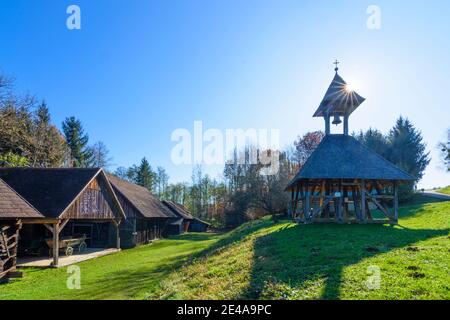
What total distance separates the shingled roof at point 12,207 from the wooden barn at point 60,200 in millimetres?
2880

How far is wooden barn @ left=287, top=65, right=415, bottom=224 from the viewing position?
1577 centimetres

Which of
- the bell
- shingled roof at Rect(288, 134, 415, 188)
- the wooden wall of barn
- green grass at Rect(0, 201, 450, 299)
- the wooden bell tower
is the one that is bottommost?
green grass at Rect(0, 201, 450, 299)

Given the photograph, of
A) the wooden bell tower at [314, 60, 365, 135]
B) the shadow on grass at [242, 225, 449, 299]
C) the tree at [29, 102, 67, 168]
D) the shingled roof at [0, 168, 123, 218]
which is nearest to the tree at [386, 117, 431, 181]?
the wooden bell tower at [314, 60, 365, 135]

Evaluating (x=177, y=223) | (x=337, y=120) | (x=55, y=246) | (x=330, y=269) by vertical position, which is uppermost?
(x=337, y=120)

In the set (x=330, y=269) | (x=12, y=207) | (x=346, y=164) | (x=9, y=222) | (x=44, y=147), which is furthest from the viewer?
(x=44, y=147)

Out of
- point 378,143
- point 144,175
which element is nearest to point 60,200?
point 378,143

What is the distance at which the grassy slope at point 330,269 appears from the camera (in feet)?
21.1

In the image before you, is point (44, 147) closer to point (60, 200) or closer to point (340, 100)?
point (60, 200)

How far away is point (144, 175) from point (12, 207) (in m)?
54.7

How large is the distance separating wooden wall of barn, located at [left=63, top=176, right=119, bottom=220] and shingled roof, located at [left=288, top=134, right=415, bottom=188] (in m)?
13.3

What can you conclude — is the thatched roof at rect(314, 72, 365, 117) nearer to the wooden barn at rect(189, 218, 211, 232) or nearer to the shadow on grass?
the shadow on grass

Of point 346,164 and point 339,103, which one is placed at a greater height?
point 339,103

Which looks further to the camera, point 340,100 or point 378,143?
point 378,143

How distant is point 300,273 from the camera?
787cm
